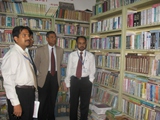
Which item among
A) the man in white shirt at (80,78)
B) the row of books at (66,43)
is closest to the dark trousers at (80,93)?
the man in white shirt at (80,78)

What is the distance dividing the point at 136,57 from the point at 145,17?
0.59 metres

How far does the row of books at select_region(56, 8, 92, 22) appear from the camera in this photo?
3692 millimetres

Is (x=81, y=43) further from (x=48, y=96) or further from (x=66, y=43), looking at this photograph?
(x=48, y=96)

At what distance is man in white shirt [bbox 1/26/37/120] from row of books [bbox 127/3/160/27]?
1.60m

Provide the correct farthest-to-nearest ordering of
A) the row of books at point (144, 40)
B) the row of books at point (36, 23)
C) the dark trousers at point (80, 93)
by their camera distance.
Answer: the row of books at point (36, 23)
the dark trousers at point (80, 93)
the row of books at point (144, 40)

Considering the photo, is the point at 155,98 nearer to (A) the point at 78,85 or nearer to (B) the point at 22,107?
(A) the point at 78,85

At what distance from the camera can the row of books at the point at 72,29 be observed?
147 inches

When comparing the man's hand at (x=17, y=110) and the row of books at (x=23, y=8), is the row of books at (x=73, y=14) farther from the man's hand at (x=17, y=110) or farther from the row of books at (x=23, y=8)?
the man's hand at (x=17, y=110)

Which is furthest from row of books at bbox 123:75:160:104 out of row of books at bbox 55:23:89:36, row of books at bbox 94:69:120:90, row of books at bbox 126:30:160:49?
row of books at bbox 55:23:89:36

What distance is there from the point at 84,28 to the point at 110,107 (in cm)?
197

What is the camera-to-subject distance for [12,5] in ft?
10.9

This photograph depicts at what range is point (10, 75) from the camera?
1.68 metres

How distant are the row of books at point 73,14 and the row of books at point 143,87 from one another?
192cm

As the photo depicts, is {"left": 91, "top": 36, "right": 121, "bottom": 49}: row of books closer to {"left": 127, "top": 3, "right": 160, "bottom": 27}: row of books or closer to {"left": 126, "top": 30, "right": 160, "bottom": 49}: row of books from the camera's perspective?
{"left": 126, "top": 30, "right": 160, "bottom": 49}: row of books
